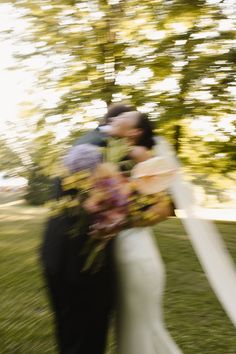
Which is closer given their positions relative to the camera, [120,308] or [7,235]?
[120,308]

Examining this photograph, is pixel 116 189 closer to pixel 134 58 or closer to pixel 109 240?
pixel 109 240

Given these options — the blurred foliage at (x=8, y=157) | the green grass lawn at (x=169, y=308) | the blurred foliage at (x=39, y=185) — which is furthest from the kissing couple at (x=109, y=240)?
the blurred foliage at (x=8, y=157)

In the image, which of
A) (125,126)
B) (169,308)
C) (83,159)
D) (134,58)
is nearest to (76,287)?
(83,159)

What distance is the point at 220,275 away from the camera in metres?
2.55

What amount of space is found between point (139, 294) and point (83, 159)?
1141mm

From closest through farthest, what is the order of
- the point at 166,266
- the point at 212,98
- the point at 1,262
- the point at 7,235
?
1. the point at 212,98
2. the point at 166,266
3. the point at 1,262
4. the point at 7,235

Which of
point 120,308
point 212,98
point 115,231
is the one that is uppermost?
point 115,231

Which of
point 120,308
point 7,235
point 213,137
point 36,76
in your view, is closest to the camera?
point 120,308

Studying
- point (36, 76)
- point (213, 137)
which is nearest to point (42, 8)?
point (36, 76)

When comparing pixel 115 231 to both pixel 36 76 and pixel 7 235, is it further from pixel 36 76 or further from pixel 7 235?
pixel 7 235

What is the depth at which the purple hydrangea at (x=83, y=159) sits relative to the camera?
2.09m

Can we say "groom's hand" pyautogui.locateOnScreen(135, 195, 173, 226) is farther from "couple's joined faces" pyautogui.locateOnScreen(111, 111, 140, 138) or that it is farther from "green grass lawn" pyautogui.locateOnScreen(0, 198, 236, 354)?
"green grass lawn" pyautogui.locateOnScreen(0, 198, 236, 354)

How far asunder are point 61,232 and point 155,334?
1058 mm

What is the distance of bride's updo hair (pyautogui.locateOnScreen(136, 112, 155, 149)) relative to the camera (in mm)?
2614
